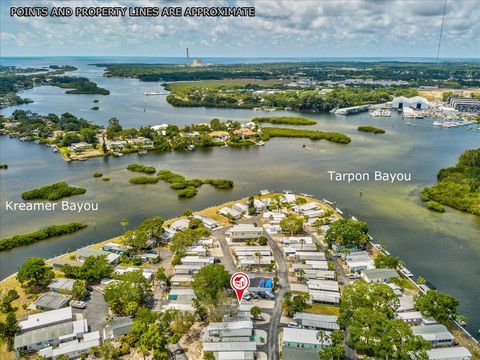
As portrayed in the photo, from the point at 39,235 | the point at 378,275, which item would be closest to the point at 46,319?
the point at 39,235

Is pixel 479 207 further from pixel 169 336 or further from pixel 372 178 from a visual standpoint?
pixel 169 336

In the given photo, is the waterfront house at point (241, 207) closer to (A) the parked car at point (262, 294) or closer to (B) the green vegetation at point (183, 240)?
(B) the green vegetation at point (183, 240)

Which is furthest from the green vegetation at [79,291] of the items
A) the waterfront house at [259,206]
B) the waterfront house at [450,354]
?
the waterfront house at [450,354]

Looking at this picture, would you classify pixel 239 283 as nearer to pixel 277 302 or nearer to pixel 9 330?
pixel 277 302

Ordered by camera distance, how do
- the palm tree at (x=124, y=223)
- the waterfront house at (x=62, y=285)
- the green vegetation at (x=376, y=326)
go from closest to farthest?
the green vegetation at (x=376, y=326)
the waterfront house at (x=62, y=285)
the palm tree at (x=124, y=223)

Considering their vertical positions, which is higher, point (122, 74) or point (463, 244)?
point (122, 74)

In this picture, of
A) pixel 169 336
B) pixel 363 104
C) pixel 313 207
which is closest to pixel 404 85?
pixel 363 104
